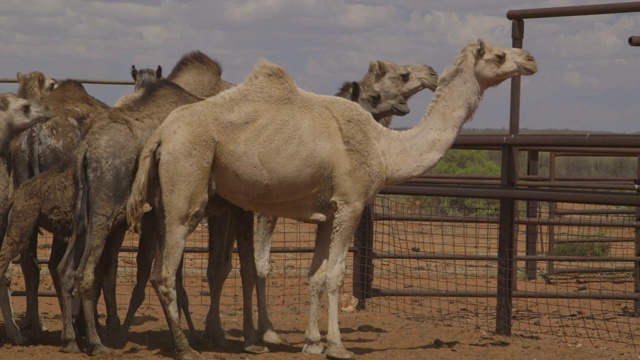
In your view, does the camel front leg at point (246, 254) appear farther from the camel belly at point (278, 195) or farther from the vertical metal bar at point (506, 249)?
the vertical metal bar at point (506, 249)

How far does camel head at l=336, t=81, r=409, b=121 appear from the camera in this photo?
10.7m

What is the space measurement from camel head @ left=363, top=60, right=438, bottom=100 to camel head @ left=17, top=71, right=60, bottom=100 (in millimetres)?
3338

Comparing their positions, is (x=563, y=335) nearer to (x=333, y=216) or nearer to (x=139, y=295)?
(x=333, y=216)

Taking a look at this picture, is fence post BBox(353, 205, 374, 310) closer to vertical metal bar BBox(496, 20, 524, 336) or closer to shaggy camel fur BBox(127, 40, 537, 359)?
vertical metal bar BBox(496, 20, 524, 336)

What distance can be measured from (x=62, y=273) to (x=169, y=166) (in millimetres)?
1251

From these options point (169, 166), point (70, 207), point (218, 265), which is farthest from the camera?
point (218, 265)

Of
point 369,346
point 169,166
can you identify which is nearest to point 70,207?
point 169,166

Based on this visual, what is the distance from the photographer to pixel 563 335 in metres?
9.36

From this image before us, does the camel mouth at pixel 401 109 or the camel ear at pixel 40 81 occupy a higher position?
the camel ear at pixel 40 81

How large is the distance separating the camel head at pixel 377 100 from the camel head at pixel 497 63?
2129 millimetres

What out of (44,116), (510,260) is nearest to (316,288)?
(510,260)

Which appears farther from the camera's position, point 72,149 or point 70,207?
point 72,149

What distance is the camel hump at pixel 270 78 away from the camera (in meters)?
8.24

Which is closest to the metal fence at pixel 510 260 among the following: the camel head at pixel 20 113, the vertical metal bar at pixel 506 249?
the vertical metal bar at pixel 506 249
